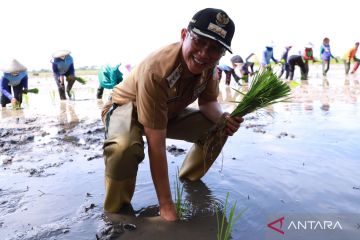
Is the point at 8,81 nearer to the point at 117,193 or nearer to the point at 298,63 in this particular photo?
the point at 117,193

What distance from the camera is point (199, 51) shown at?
87.5 inches

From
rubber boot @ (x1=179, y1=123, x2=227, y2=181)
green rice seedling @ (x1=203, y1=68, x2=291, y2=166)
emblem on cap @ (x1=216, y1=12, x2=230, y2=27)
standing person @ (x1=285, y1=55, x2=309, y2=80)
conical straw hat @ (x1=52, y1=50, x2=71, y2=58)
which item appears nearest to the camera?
emblem on cap @ (x1=216, y1=12, x2=230, y2=27)

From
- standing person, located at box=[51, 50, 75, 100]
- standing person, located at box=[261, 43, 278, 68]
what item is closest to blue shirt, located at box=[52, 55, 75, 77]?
standing person, located at box=[51, 50, 75, 100]

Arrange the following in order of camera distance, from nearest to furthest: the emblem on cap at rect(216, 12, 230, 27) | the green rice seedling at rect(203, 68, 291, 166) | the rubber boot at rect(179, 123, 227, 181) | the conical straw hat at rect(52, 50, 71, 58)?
the emblem on cap at rect(216, 12, 230, 27) < the green rice seedling at rect(203, 68, 291, 166) < the rubber boot at rect(179, 123, 227, 181) < the conical straw hat at rect(52, 50, 71, 58)

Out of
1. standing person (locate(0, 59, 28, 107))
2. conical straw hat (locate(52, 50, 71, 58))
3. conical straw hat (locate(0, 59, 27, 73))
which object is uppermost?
conical straw hat (locate(52, 50, 71, 58))

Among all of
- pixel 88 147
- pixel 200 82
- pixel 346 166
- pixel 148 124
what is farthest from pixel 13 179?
pixel 346 166

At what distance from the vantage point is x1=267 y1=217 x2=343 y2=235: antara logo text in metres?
2.18

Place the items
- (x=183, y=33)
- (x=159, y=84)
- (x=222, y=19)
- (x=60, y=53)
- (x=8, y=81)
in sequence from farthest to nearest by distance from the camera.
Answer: (x=60, y=53) → (x=8, y=81) → (x=183, y=33) → (x=159, y=84) → (x=222, y=19)

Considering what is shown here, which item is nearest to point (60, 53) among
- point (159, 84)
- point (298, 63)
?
point (159, 84)

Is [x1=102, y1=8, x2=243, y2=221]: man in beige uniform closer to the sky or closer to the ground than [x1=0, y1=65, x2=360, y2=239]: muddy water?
closer to the sky

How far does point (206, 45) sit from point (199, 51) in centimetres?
7

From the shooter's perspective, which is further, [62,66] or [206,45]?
[62,66]

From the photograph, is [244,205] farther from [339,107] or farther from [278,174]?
[339,107]

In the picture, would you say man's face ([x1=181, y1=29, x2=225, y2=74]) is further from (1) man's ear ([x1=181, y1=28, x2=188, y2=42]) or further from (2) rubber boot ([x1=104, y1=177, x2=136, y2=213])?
(2) rubber boot ([x1=104, y1=177, x2=136, y2=213])
